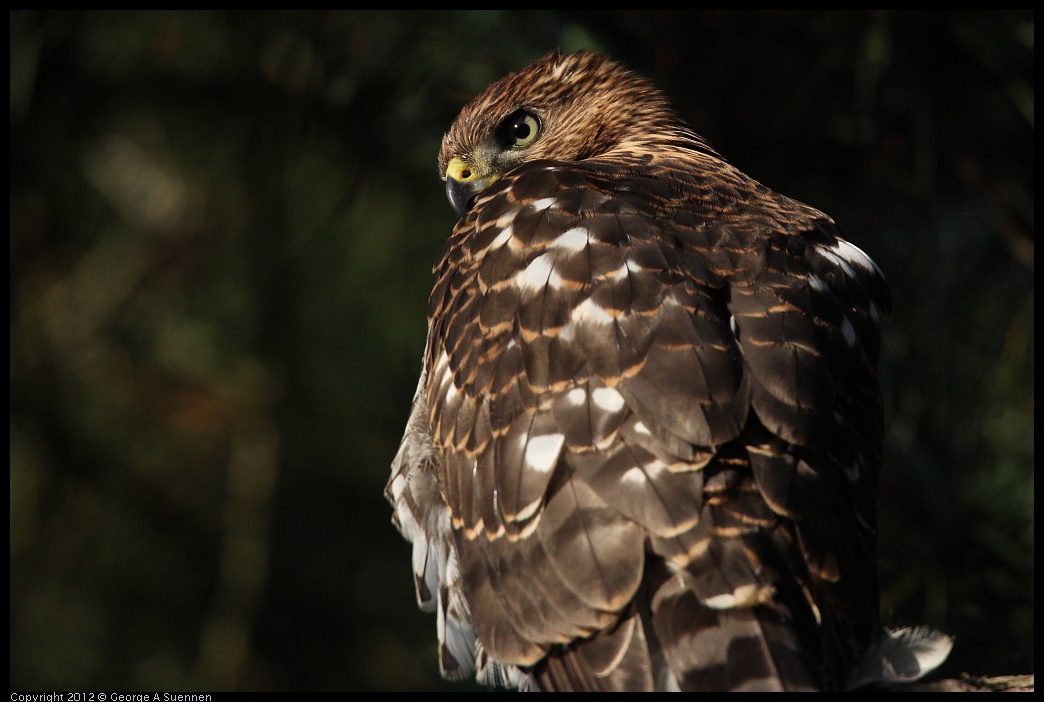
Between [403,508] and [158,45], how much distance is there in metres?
3.73

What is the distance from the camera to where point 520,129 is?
3184 mm

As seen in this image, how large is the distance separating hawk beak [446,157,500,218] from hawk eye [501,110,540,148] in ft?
0.38

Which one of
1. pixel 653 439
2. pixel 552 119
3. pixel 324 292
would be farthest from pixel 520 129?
pixel 324 292

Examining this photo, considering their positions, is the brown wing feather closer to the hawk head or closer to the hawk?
the hawk

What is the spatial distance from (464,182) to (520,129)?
0.77ft

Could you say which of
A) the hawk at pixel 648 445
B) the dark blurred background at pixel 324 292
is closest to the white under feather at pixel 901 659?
the hawk at pixel 648 445

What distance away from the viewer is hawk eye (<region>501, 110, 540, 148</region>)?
3166mm

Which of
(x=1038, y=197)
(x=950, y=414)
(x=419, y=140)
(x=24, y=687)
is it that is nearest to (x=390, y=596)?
(x=24, y=687)

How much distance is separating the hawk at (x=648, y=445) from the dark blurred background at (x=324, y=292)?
4.54ft

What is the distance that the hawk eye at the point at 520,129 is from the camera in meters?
3.17

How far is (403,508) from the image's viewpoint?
2.54 metres

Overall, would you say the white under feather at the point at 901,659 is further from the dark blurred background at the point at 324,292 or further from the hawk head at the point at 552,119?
the hawk head at the point at 552,119

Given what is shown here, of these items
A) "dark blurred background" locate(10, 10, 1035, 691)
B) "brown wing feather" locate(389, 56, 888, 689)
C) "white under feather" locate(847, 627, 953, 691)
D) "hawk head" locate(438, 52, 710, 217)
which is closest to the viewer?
"brown wing feather" locate(389, 56, 888, 689)

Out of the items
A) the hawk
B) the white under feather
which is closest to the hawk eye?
the hawk
